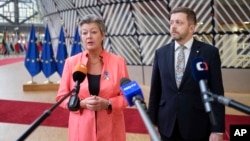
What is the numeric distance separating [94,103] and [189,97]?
0.66 m

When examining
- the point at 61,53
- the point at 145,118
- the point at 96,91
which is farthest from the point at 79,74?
the point at 61,53

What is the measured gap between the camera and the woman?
2.04 m

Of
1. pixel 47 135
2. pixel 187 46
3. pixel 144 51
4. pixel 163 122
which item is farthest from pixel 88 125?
pixel 144 51

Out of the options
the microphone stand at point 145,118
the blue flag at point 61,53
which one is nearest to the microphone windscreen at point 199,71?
the microphone stand at point 145,118

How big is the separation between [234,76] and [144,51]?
9.20 ft

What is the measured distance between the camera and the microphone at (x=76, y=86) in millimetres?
1539

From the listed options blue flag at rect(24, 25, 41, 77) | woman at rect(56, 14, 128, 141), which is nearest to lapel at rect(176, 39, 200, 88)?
woman at rect(56, 14, 128, 141)

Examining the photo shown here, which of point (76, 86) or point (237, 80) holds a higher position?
point (76, 86)

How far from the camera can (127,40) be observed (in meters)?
10.5

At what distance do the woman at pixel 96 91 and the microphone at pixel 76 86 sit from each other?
280 mm

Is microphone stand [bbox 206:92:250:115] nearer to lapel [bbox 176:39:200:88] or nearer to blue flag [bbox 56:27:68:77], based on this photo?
lapel [bbox 176:39:200:88]

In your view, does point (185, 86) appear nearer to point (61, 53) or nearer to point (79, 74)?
point (79, 74)

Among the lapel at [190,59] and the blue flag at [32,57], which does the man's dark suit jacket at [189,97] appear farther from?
the blue flag at [32,57]

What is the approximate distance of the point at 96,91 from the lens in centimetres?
210
